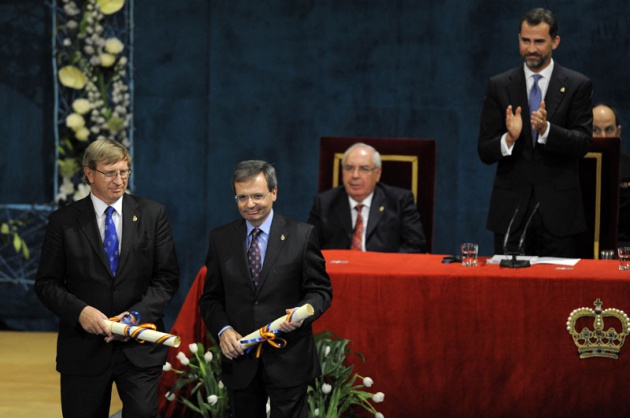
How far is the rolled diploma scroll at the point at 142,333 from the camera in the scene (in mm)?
3404

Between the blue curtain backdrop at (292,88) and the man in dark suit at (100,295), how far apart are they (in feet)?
10.9

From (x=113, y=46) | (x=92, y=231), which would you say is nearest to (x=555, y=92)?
(x=92, y=231)

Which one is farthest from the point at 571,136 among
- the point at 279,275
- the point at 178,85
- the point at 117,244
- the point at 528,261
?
the point at 178,85

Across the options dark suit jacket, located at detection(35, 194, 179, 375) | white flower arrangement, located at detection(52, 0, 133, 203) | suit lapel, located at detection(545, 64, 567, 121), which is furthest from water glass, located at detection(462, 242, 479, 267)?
white flower arrangement, located at detection(52, 0, 133, 203)

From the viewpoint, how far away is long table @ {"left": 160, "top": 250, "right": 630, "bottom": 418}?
4.08 metres

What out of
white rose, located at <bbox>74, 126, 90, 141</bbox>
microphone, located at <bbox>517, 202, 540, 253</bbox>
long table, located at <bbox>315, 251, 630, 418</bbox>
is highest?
white rose, located at <bbox>74, 126, 90, 141</bbox>

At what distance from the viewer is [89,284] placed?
140 inches

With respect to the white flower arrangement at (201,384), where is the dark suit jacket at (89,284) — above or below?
above

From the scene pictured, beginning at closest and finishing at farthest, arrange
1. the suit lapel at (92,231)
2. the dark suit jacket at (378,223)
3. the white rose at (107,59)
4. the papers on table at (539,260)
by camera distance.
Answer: the suit lapel at (92,231), the papers on table at (539,260), the dark suit jacket at (378,223), the white rose at (107,59)

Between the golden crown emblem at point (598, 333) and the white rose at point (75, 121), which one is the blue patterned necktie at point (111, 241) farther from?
the white rose at point (75, 121)

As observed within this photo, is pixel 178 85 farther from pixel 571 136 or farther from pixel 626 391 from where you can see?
pixel 626 391

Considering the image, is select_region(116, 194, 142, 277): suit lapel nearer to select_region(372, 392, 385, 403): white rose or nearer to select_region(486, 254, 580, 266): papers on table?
select_region(372, 392, 385, 403): white rose

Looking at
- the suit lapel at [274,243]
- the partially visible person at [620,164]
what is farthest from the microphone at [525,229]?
the suit lapel at [274,243]

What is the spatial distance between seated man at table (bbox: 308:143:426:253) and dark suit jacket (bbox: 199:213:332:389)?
6.15ft
